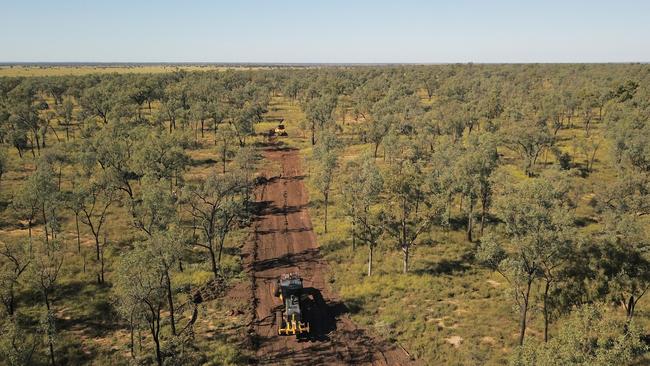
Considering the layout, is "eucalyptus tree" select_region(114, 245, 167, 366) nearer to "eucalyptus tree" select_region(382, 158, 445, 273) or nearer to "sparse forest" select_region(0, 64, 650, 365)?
"sparse forest" select_region(0, 64, 650, 365)

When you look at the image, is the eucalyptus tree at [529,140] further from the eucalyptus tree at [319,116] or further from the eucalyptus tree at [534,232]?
the eucalyptus tree at [534,232]

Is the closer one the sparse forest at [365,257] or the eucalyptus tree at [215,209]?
the sparse forest at [365,257]

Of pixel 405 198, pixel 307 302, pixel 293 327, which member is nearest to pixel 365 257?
pixel 405 198

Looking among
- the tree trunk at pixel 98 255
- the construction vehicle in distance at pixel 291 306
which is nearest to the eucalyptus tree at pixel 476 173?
the construction vehicle in distance at pixel 291 306

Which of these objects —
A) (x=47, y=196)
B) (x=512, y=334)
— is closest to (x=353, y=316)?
(x=512, y=334)

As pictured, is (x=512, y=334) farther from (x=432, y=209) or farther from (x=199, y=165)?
(x=199, y=165)
